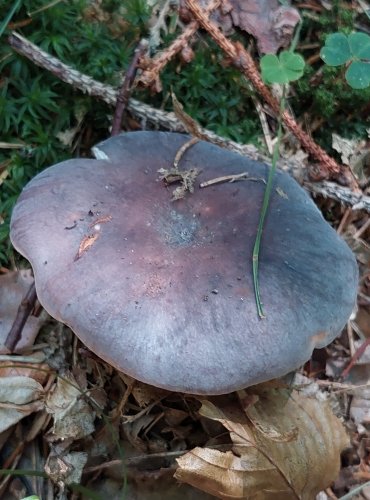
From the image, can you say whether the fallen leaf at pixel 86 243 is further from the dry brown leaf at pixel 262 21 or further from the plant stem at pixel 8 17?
the dry brown leaf at pixel 262 21

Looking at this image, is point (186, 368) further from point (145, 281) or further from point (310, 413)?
point (310, 413)

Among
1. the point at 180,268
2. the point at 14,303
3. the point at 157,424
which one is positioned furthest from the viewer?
the point at 14,303

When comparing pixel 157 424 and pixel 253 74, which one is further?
pixel 253 74

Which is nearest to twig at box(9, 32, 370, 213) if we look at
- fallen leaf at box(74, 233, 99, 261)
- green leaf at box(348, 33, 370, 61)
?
green leaf at box(348, 33, 370, 61)

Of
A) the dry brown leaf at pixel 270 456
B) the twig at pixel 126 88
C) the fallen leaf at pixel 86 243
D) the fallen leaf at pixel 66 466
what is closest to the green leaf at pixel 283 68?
the twig at pixel 126 88

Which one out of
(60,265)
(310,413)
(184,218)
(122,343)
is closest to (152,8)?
(184,218)

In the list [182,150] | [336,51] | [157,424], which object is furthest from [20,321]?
[336,51]

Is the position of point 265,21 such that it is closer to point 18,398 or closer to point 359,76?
point 359,76
